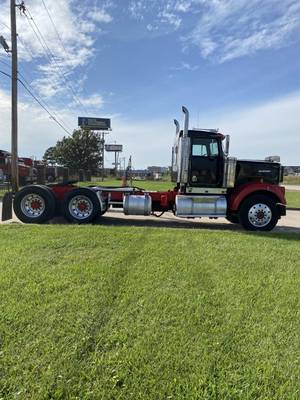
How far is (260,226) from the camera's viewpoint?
946cm

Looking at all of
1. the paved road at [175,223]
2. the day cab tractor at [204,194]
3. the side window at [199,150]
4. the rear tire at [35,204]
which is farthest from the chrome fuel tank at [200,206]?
the rear tire at [35,204]

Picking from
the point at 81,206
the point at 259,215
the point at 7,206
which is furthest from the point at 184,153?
the point at 7,206

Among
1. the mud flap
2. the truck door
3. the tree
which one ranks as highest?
the tree

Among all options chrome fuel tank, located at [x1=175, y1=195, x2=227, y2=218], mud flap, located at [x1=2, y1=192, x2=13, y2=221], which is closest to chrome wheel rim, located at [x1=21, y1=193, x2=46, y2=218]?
mud flap, located at [x1=2, y1=192, x2=13, y2=221]

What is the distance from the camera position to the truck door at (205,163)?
31.1ft

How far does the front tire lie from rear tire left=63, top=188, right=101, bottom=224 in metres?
4.05

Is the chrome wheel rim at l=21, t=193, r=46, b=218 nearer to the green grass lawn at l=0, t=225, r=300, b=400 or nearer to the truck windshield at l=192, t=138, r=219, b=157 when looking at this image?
the green grass lawn at l=0, t=225, r=300, b=400

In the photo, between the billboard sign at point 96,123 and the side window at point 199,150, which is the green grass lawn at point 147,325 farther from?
the billboard sign at point 96,123

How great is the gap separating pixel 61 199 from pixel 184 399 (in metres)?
8.29

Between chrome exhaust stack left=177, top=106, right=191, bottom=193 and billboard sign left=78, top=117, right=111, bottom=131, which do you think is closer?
chrome exhaust stack left=177, top=106, right=191, bottom=193

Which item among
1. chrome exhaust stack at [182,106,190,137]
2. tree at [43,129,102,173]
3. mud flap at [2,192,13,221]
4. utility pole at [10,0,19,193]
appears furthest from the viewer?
tree at [43,129,102,173]

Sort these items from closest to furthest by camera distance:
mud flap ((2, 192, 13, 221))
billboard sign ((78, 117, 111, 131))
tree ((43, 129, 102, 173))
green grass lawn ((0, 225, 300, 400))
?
green grass lawn ((0, 225, 300, 400)) → mud flap ((2, 192, 13, 221)) → tree ((43, 129, 102, 173)) → billboard sign ((78, 117, 111, 131))

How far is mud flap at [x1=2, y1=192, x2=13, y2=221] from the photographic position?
10.1m

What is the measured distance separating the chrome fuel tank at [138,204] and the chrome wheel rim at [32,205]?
2.38 meters
